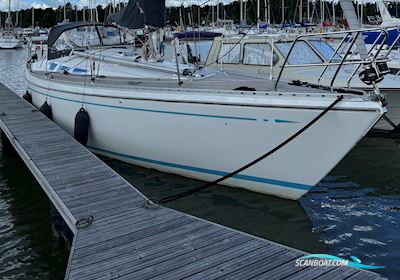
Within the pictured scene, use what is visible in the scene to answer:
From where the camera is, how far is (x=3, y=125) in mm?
10117

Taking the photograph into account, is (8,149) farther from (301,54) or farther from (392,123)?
(392,123)

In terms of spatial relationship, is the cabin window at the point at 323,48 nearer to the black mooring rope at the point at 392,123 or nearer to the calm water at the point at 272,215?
the black mooring rope at the point at 392,123

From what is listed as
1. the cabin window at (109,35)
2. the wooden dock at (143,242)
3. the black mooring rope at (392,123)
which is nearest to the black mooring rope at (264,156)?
the wooden dock at (143,242)

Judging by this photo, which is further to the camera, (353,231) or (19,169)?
(19,169)

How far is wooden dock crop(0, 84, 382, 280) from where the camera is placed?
440cm

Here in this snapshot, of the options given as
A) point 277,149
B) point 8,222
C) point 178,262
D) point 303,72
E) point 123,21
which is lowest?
point 8,222

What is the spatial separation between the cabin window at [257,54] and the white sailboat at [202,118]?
2.85m

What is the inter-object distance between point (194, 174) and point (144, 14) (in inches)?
135

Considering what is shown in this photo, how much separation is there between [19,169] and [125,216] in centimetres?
511

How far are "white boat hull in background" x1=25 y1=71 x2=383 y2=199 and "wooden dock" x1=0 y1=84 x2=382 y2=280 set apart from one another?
135 cm

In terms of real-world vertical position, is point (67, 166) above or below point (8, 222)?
above

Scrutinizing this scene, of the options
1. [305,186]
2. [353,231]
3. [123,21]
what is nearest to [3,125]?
[123,21]

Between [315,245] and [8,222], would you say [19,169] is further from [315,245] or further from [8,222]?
[315,245]

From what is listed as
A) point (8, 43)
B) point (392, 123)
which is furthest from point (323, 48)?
point (8, 43)
